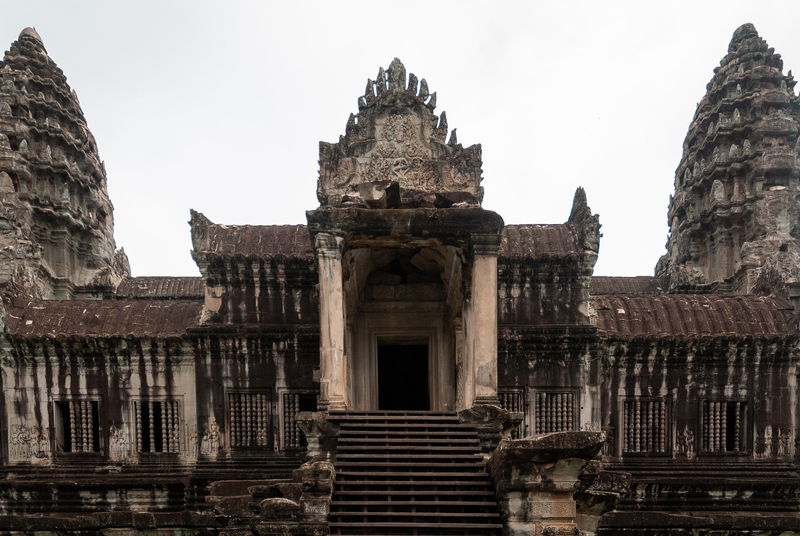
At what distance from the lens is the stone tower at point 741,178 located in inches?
890

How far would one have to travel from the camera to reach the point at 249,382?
13.8 meters

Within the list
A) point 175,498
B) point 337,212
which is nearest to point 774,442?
point 337,212

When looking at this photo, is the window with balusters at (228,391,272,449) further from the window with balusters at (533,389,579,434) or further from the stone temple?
the window with balusters at (533,389,579,434)

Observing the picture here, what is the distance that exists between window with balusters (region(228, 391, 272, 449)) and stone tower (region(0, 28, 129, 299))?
35.5 feet

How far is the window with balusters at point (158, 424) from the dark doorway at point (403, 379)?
15.5ft

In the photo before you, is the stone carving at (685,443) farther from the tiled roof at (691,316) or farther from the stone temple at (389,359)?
the tiled roof at (691,316)

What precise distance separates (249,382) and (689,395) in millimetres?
9169

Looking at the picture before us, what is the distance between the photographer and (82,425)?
13.9 meters

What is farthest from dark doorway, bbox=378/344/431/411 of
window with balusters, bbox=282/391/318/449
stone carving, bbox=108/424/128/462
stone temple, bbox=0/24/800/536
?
stone carving, bbox=108/424/128/462

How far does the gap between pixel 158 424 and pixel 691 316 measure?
11618 mm

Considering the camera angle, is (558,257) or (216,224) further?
(216,224)

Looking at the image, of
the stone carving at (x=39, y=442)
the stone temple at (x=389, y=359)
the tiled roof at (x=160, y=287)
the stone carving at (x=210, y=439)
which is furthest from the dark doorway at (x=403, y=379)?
the tiled roof at (x=160, y=287)

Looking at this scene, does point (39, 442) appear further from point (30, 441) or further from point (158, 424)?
point (158, 424)

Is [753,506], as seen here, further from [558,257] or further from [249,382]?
[249,382]
